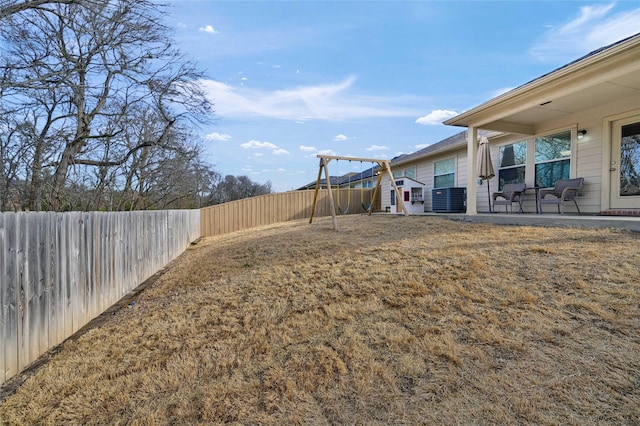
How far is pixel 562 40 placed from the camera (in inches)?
298

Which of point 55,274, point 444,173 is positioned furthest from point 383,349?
point 444,173

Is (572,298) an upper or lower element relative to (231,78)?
lower

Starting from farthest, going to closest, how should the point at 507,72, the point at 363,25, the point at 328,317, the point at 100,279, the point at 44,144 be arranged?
the point at 507,72, the point at 363,25, the point at 44,144, the point at 100,279, the point at 328,317

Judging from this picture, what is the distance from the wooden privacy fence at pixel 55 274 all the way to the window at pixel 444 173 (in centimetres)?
937

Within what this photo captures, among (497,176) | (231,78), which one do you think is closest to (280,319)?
(497,176)

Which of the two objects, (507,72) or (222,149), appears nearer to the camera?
(507,72)

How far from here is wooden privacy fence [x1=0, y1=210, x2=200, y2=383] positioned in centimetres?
219

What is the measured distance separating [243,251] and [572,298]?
15.9 feet

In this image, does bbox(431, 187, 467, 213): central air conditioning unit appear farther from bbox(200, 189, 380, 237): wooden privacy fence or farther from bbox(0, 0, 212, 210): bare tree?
bbox(0, 0, 212, 210): bare tree

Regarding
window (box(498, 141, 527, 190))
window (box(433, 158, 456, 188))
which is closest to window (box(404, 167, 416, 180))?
window (box(433, 158, 456, 188))

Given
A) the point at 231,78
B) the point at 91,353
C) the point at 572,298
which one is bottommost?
the point at 91,353

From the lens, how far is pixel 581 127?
253 inches

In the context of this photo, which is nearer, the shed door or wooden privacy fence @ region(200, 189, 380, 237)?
the shed door

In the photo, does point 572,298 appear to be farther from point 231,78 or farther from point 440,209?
point 231,78
